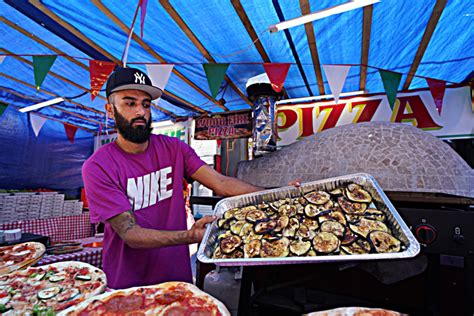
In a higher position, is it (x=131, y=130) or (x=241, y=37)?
(x=241, y=37)

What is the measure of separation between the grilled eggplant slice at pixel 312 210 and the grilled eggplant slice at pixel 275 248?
25cm

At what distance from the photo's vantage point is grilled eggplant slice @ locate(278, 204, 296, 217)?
1.52 meters

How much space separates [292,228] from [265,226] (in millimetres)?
149

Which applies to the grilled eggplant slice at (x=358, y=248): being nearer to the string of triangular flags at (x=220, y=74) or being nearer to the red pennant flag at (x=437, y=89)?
Result: the string of triangular flags at (x=220, y=74)

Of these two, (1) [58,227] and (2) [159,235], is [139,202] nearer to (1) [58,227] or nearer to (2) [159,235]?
(2) [159,235]

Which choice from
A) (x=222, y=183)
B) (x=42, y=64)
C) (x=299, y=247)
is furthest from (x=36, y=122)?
(x=299, y=247)

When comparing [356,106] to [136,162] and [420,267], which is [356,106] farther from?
[136,162]

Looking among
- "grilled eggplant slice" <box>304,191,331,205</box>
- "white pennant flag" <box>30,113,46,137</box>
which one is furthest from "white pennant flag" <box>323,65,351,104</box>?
"white pennant flag" <box>30,113,46,137</box>

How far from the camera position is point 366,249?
1171 mm

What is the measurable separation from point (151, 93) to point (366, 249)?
5.94 feet

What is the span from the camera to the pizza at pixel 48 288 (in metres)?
1.11

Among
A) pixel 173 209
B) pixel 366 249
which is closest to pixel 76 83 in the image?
pixel 173 209

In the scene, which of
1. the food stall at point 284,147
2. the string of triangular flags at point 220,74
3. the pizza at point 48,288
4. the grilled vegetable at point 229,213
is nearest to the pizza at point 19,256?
the food stall at point 284,147

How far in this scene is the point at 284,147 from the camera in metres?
2.45
